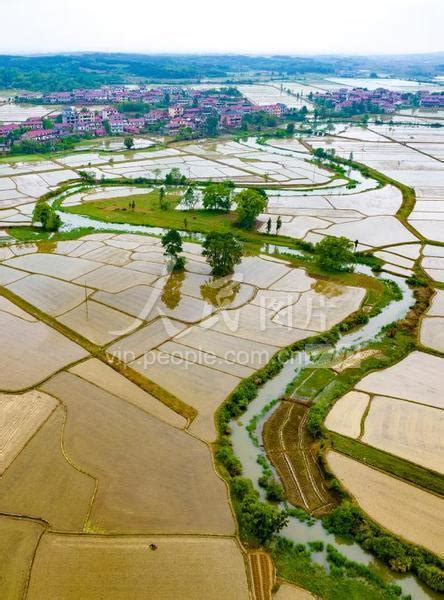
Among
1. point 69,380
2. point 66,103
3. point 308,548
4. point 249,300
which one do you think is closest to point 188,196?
point 249,300

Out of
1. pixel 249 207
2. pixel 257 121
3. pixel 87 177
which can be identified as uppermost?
pixel 257 121

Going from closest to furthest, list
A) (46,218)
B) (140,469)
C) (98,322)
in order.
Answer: (140,469), (98,322), (46,218)

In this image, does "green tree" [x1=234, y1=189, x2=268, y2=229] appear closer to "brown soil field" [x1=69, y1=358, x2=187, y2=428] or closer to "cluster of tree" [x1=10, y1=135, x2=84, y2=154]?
"brown soil field" [x1=69, y1=358, x2=187, y2=428]

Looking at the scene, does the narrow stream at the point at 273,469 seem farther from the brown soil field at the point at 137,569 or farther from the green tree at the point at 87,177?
the green tree at the point at 87,177

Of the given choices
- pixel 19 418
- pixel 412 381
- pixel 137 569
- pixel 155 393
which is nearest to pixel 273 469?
pixel 137 569

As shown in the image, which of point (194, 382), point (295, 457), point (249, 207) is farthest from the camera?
point (249, 207)

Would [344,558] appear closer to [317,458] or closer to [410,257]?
[317,458]

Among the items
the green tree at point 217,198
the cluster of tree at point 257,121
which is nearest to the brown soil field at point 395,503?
the green tree at point 217,198

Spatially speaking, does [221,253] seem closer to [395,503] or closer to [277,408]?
[277,408]

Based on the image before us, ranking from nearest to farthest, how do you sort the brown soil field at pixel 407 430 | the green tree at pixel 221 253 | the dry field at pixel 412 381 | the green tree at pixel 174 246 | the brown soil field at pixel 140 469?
the brown soil field at pixel 140 469 < the brown soil field at pixel 407 430 < the dry field at pixel 412 381 < the green tree at pixel 221 253 < the green tree at pixel 174 246
